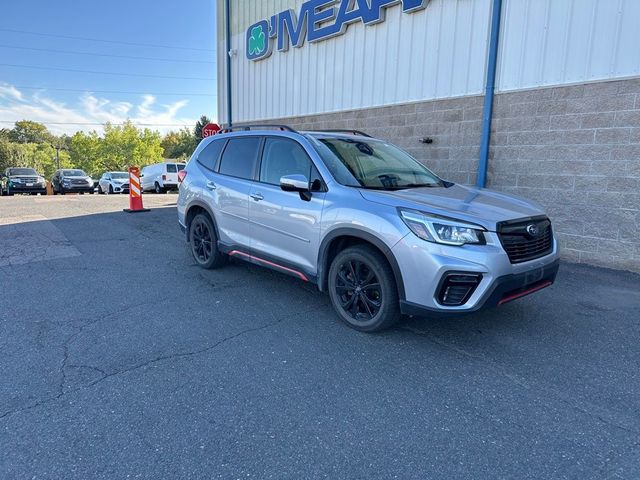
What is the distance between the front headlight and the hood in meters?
0.05

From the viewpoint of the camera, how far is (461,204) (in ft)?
11.9

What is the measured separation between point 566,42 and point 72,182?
25.2 metres

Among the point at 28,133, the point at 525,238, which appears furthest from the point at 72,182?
the point at 28,133

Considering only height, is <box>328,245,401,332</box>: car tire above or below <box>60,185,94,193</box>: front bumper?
above

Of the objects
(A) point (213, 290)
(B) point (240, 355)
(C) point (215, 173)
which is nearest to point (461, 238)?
(B) point (240, 355)

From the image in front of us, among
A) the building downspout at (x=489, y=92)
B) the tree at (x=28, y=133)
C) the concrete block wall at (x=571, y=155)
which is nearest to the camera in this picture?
the concrete block wall at (x=571, y=155)

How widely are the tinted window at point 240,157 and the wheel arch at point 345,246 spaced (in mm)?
1514

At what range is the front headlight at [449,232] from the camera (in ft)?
10.6

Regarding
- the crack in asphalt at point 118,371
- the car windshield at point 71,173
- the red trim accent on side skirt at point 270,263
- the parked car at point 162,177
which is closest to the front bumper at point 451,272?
the red trim accent on side skirt at point 270,263

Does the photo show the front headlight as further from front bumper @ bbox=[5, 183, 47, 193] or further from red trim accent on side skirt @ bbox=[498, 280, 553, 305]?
front bumper @ bbox=[5, 183, 47, 193]

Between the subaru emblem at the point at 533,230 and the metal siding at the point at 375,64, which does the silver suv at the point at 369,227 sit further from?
the metal siding at the point at 375,64

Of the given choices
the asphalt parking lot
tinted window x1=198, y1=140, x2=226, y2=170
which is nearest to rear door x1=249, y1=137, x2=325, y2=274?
the asphalt parking lot

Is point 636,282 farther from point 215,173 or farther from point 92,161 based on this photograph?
point 92,161

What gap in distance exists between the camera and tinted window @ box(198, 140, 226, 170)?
5.57 meters
